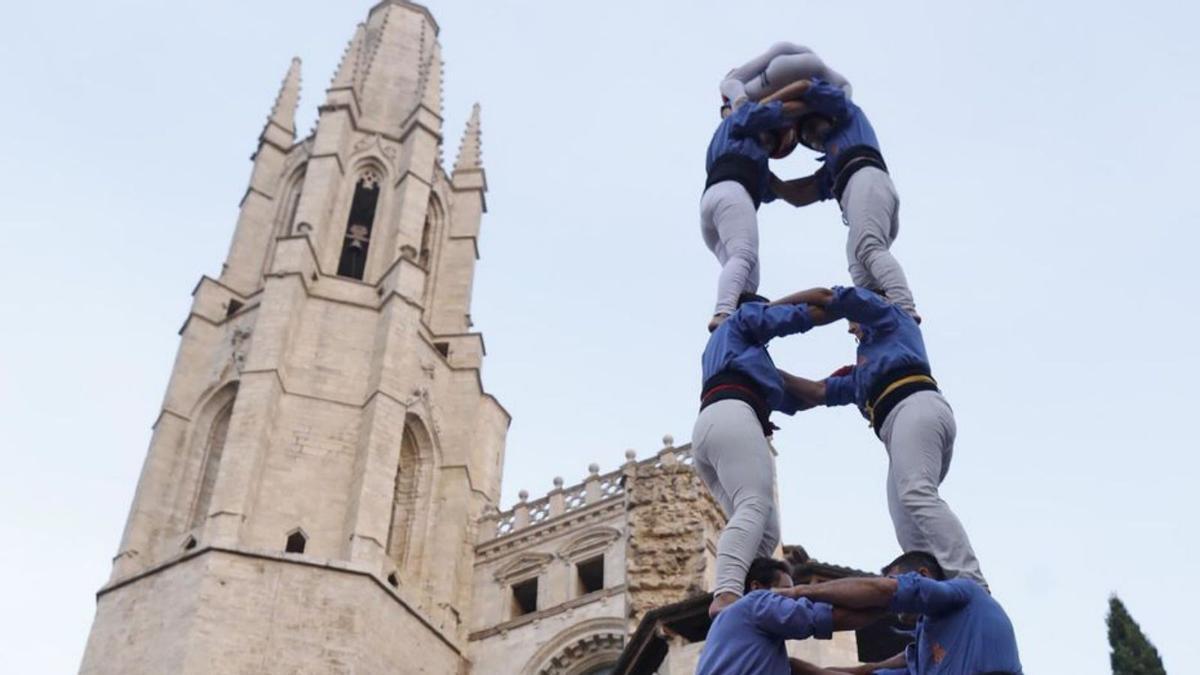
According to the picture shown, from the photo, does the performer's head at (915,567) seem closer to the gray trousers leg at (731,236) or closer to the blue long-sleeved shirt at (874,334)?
the blue long-sleeved shirt at (874,334)

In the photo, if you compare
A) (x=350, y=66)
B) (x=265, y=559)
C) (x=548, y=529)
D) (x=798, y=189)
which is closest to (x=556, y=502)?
(x=548, y=529)

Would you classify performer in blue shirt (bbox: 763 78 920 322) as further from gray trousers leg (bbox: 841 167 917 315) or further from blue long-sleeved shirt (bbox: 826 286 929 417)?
blue long-sleeved shirt (bbox: 826 286 929 417)

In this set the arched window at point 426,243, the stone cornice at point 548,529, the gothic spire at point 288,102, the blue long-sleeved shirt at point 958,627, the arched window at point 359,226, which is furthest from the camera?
the gothic spire at point 288,102

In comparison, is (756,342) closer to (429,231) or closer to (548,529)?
(548,529)

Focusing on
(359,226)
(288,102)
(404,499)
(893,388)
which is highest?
(288,102)

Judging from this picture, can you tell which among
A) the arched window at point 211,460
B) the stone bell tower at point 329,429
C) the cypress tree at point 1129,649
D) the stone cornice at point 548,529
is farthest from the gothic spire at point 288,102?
the cypress tree at point 1129,649

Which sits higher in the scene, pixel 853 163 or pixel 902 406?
pixel 853 163

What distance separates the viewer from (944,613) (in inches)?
255

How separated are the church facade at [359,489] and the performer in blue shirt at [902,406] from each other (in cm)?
2369

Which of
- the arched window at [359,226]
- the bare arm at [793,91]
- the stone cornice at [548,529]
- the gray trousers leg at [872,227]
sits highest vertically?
the arched window at [359,226]

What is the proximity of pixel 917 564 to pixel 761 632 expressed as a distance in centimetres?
85

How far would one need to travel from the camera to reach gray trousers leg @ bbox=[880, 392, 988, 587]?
692cm

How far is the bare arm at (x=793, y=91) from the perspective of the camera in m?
9.11

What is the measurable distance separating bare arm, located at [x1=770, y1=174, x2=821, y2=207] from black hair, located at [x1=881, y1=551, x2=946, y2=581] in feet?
10.5
